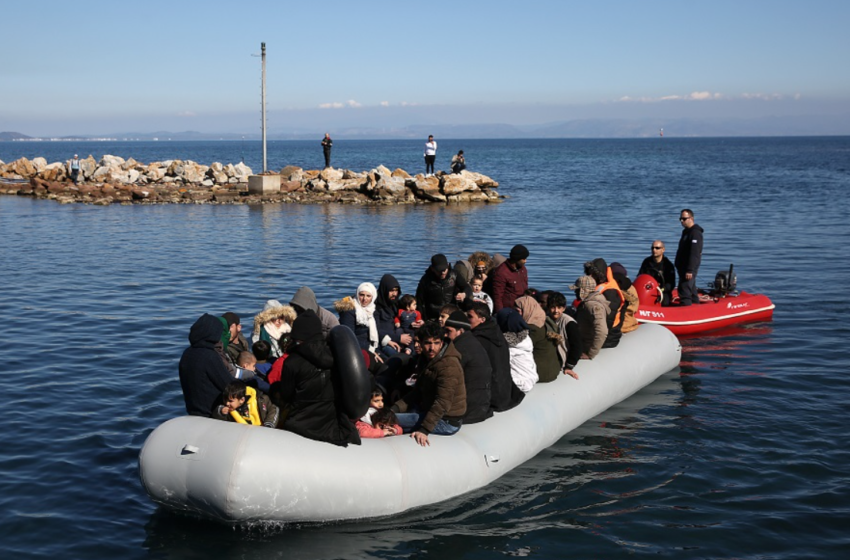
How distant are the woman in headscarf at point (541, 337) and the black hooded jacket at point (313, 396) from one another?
2.88 m

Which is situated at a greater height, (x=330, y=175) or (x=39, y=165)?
(x=39, y=165)

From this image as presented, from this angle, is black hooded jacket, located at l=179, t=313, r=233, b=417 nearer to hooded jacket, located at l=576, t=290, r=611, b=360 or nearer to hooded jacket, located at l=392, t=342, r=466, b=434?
hooded jacket, located at l=392, t=342, r=466, b=434

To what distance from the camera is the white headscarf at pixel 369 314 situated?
33.2ft

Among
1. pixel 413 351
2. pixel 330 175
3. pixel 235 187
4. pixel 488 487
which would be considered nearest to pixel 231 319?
pixel 413 351

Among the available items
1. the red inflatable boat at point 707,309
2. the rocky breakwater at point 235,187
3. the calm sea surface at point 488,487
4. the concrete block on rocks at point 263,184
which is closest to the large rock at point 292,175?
the rocky breakwater at point 235,187

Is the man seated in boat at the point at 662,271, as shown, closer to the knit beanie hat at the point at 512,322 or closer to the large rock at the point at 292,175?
the knit beanie hat at the point at 512,322

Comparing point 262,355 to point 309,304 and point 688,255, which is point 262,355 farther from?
point 688,255

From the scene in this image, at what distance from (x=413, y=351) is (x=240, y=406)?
9.91 feet

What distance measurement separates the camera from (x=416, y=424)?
28.0 ft

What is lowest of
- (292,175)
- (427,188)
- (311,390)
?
(311,390)

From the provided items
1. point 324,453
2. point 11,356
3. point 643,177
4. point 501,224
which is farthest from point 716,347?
point 643,177

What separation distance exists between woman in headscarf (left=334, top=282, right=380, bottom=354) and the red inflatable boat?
6.04m

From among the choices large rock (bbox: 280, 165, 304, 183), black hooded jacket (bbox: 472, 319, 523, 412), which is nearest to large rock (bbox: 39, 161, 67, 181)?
large rock (bbox: 280, 165, 304, 183)

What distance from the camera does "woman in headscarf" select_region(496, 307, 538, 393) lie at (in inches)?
371
